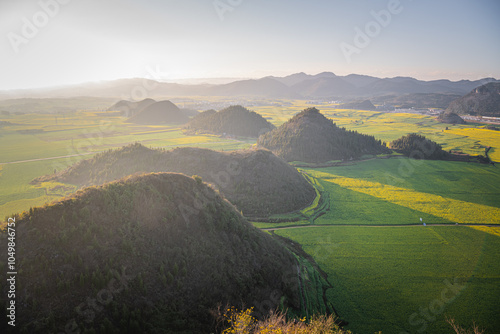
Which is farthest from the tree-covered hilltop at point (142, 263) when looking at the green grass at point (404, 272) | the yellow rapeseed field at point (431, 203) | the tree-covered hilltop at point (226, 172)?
the yellow rapeseed field at point (431, 203)

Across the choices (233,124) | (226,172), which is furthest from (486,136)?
(226,172)

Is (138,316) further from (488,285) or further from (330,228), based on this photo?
(488,285)

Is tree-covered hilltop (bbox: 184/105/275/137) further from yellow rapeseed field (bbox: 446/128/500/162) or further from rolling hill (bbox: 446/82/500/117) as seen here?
rolling hill (bbox: 446/82/500/117)

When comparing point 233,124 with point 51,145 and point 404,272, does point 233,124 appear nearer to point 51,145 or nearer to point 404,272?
point 51,145

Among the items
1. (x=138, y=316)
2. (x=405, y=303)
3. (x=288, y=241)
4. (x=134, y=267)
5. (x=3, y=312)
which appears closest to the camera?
(x=3, y=312)

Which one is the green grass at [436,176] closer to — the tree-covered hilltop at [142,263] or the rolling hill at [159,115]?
the tree-covered hilltop at [142,263]

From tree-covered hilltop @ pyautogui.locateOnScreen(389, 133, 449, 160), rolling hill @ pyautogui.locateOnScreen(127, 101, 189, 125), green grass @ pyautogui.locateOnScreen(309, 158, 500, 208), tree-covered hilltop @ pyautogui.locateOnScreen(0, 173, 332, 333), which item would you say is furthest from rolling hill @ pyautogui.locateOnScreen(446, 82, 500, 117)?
tree-covered hilltop @ pyautogui.locateOnScreen(0, 173, 332, 333)

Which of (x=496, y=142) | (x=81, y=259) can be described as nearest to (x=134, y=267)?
(x=81, y=259)
